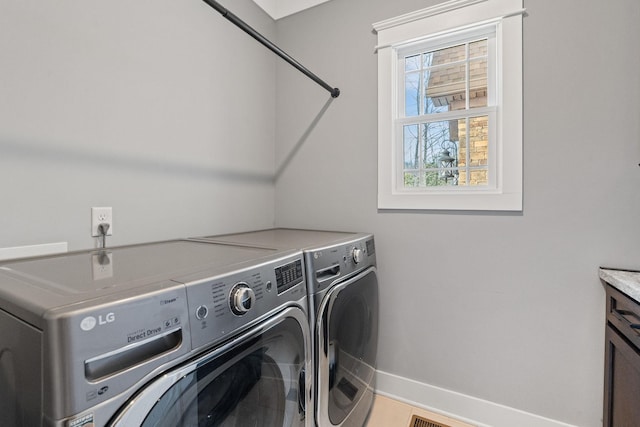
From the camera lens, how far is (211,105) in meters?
1.80

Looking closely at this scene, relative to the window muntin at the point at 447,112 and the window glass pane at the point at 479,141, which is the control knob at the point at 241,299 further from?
the window glass pane at the point at 479,141

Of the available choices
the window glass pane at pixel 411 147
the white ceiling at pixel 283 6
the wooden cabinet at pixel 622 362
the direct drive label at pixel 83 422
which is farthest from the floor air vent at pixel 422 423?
the white ceiling at pixel 283 6

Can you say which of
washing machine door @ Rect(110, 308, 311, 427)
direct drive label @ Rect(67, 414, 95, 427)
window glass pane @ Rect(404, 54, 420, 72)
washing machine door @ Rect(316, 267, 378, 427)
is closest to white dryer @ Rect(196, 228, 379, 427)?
washing machine door @ Rect(316, 267, 378, 427)

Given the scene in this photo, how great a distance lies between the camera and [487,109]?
169 cm

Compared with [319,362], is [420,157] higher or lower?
higher

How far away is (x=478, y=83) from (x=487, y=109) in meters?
0.18

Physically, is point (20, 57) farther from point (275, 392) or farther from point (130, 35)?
point (275, 392)

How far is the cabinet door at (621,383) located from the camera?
3.50 feet

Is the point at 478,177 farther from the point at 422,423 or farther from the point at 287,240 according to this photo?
the point at 422,423

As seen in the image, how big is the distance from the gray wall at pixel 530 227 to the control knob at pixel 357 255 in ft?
1.29

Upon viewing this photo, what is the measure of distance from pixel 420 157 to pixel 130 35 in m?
1.64

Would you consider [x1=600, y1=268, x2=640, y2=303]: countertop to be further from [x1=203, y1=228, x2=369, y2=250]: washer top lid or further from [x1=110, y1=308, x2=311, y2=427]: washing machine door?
[x1=110, y1=308, x2=311, y2=427]: washing machine door

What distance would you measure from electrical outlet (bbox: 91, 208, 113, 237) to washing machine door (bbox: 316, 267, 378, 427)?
99cm

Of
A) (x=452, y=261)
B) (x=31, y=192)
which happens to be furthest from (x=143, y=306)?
(x=452, y=261)
